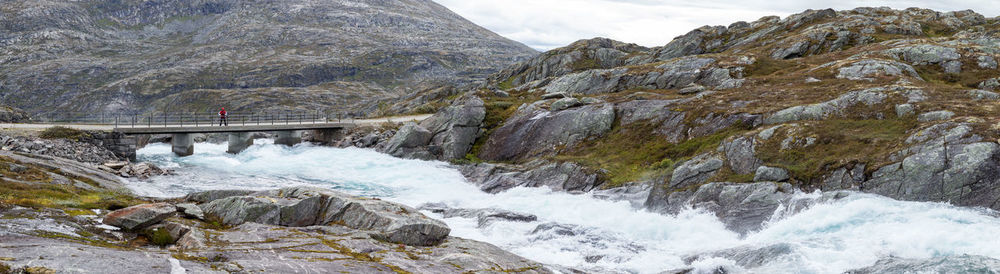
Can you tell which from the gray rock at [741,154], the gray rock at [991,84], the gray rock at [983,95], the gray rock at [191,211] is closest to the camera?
the gray rock at [191,211]

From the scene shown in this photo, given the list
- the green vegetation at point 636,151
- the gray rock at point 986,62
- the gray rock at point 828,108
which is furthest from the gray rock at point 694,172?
the gray rock at point 986,62

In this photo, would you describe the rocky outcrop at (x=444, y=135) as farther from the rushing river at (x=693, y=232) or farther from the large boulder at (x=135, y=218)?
the large boulder at (x=135, y=218)

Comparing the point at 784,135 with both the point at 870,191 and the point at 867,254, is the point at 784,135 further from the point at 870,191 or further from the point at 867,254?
the point at 867,254

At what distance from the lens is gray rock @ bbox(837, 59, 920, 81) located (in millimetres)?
46781

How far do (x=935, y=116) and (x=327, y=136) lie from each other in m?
60.1

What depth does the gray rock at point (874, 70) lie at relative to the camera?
153ft

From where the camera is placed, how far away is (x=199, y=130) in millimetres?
60344

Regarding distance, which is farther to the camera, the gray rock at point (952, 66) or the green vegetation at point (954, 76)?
the gray rock at point (952, 66)

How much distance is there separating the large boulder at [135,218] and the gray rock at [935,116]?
36.9m

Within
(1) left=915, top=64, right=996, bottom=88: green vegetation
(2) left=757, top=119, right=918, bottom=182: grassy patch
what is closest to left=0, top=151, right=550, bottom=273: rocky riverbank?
(2) left=757, top=119, right=918, bottom=182: grassy patch

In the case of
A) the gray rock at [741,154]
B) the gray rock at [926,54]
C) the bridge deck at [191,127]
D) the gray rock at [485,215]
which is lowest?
the gray rock at [485,215]

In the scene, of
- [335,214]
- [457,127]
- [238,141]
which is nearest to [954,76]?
[457,127]

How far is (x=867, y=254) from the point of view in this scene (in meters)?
21.0

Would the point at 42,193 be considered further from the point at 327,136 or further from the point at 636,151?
the point at 327,136
